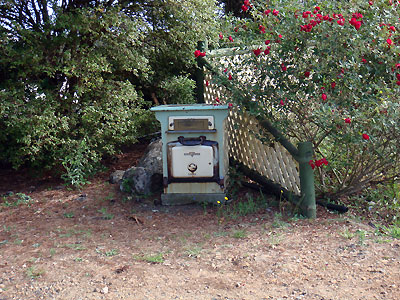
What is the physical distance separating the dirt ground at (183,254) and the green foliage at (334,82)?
0.72 m

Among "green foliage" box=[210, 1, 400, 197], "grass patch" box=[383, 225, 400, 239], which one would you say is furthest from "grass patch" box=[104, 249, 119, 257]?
"grass patch" box=[383, 225, 400, 239]

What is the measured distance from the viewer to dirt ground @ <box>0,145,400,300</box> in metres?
2.95

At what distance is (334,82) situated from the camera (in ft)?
13.0

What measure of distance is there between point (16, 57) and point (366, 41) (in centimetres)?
372

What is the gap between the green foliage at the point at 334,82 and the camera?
3.81 metres

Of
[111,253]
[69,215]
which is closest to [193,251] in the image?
[111,253]

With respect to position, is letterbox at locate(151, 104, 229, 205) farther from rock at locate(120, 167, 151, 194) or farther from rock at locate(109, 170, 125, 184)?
rock at locate(109, 170, 125, 184)

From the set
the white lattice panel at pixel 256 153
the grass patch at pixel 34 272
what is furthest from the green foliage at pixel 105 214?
the white lattice panel at pixel 256 153

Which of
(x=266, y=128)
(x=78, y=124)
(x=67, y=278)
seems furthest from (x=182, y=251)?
(x=78, y=124)

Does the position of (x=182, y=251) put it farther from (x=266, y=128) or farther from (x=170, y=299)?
(x=266, y=128)

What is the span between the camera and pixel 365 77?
13.5ft

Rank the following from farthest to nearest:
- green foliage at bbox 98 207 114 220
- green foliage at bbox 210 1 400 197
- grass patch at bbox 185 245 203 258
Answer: green foliage at bbox 98 207 114 220, green foliage at bbox 210 1 400 197, grass patch at bbox 185 245 203 258

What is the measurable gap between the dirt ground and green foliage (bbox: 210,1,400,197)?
2.37ft

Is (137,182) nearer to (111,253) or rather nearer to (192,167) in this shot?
(192,167)
